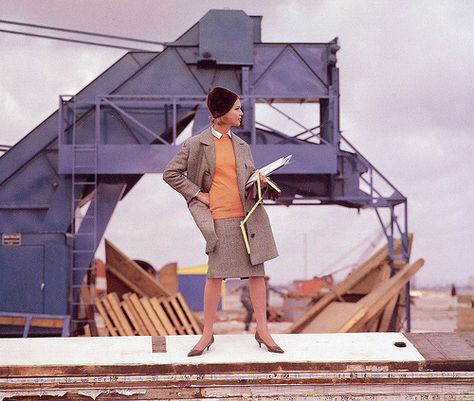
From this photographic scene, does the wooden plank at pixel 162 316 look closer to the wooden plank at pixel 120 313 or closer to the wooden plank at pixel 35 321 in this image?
the wooden plank at pixel 120 313

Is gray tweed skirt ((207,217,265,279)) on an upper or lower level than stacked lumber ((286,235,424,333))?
upper

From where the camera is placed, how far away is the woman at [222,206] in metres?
4.75

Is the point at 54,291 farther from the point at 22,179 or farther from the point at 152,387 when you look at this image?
the point at 152,387

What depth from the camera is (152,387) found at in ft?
13.8

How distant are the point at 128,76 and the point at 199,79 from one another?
1305 mm

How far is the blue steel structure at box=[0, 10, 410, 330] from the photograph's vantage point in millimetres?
11703

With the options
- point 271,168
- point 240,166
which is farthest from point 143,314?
point 271,168

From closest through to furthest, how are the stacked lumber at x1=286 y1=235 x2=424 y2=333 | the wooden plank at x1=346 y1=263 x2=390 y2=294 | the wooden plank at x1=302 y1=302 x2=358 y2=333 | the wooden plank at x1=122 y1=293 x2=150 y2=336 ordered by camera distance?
the wooden plank at x1=302 y1=302 x2=358 y2=333
the stacked lumber at x1=286 y1=235 x2=424 y2=333
the wooden plank at x1=122 y1=293 x2=150 y2=336
the wooden plank at x1=346 y1=263 x2=390 y2=294

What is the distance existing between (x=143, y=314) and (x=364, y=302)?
380cm

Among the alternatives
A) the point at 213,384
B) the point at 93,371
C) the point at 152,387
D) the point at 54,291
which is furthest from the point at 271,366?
the point at 54,291

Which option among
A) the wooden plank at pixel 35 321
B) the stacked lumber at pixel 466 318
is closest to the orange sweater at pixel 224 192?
the stacked lumber at pixel 466 318

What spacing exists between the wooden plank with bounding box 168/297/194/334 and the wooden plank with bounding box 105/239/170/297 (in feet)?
2.27

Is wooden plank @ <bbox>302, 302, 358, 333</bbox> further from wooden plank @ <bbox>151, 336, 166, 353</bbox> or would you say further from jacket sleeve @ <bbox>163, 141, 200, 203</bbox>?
jacket sleeve @ <bbox>163, 141, 200, 203</bbox>

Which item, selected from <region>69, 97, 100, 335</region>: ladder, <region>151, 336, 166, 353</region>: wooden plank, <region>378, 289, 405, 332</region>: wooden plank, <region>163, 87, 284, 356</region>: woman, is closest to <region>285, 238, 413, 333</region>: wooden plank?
<region>378, 289, 405, 332</region>: wooden plank
